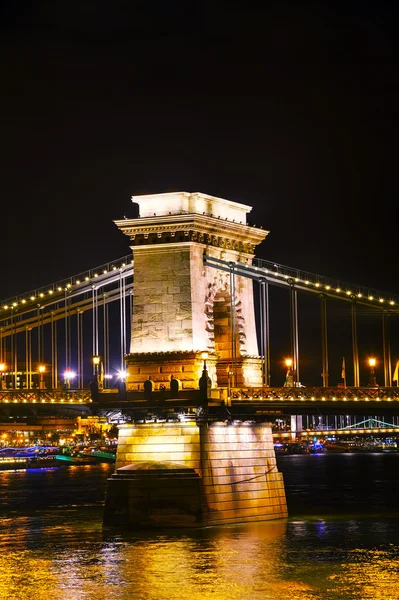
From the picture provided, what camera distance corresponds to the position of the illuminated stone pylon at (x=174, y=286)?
3250 inches

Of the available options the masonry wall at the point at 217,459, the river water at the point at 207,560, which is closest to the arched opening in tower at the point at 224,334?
the masonry wall at the point at 217,459

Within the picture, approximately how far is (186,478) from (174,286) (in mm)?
12146

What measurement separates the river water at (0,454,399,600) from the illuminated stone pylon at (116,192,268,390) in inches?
381

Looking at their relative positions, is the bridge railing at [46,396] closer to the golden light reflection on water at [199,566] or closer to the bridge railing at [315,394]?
the golden light reflection on water at [199,566]

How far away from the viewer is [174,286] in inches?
3270

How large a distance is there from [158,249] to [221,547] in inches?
762

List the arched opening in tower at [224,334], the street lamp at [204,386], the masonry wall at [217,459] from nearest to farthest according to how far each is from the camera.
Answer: the masonry wall at [217,459], the street lamp at [204,386], the arched opening in tower at [224,334]

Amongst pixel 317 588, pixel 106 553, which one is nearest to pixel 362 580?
pixel 317 588

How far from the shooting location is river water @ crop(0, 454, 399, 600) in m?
60.8

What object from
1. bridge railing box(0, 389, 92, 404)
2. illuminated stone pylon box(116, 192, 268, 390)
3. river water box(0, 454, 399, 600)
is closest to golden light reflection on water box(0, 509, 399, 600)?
river water box(0, 454, 399, 600)

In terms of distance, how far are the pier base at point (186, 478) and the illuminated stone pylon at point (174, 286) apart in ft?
14.9

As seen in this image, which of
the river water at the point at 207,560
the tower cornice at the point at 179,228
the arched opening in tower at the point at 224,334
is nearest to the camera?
the river water at the point at 207,560

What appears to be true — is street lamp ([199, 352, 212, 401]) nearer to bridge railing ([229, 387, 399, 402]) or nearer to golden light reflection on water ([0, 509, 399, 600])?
bridge railing ([229, 387, 399, 402])

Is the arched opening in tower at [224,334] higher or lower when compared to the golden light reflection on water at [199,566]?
higher
